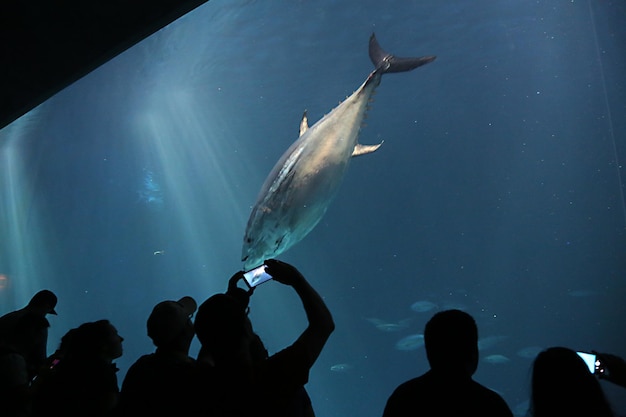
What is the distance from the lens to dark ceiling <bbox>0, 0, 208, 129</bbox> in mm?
2957

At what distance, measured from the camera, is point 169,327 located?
2025mm

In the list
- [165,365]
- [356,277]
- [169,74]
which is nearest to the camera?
[165,365]

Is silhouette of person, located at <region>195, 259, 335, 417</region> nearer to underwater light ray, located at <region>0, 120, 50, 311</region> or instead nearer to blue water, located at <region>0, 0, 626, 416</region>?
blue water, located at <region>0, 0, 626, 416</region>

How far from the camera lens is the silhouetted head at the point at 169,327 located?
2.01m

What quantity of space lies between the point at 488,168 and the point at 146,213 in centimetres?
3141

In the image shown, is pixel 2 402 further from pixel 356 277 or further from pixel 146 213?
pixel 356 277

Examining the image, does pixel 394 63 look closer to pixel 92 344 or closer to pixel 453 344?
pixel 453 344

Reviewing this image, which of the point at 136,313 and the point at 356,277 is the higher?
the point at 136,313

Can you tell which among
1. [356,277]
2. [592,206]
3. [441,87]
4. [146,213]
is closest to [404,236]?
[356,277]

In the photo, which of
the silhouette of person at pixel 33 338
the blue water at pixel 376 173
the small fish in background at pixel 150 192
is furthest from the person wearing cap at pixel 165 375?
the small fish in background at pixel 150 192

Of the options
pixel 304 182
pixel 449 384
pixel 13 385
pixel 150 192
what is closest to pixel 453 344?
pixel 449 384

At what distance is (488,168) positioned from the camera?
4000 centimetres

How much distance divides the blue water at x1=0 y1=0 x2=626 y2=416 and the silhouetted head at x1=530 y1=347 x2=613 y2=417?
1.20 m

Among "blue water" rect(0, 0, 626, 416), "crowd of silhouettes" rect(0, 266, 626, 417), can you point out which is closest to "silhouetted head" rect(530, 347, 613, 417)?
"crowd of silhouettes" rect(0, 266, 626, 417)
